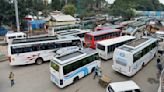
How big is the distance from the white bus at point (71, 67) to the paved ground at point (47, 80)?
21.7 inches

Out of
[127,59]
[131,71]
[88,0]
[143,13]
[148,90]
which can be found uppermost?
[88,0]

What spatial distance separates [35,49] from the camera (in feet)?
51.0

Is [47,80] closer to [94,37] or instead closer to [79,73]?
[79,73]

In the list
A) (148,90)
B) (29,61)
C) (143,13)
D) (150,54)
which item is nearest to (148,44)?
(150,54)

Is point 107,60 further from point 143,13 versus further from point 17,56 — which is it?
point 143,13

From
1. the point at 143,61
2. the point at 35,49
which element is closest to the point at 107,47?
the point at 143,61

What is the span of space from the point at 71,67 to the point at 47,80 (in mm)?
2733

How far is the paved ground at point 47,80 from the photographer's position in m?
11.6

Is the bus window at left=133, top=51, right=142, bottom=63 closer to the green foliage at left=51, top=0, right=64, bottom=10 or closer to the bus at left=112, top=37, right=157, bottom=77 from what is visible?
the bus at left=112, top=37, right=157, bottom=77

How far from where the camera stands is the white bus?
36.3 feet

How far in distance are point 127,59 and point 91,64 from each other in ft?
9.89

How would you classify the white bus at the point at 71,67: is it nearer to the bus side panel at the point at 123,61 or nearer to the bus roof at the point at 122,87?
the bus side panel at the point at 123,61

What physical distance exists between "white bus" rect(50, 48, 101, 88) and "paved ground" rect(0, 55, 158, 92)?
21.7 inches

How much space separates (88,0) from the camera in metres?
63.2
